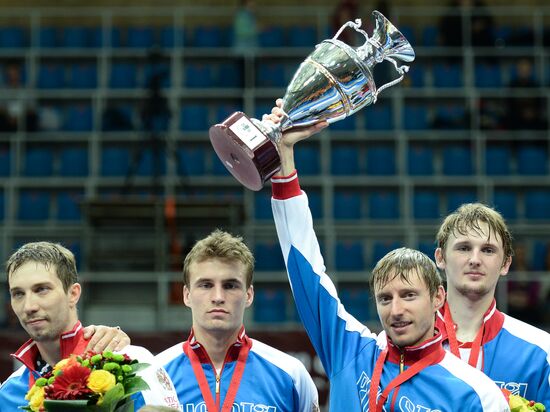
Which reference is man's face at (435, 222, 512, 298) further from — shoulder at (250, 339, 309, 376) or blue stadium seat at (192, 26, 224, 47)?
blue stadium seat at (192, 26, 224, 47)

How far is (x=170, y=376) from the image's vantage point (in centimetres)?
418

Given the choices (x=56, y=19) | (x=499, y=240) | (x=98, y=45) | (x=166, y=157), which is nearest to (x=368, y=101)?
(x=499, y=240)

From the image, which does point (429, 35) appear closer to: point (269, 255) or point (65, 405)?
point (269, 255)

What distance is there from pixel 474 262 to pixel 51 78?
903cm

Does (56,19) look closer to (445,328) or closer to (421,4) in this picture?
(421,4)

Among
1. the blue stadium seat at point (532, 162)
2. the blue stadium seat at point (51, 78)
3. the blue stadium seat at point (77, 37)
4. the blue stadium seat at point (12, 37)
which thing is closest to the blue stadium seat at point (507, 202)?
the blue stadium seat at point (532, 162)

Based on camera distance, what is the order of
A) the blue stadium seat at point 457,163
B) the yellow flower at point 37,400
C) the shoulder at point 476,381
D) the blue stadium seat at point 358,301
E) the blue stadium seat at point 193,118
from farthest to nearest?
the blue stadium seat at point 193,118, the blue stadium seat at point 457,163, the blue stadium seat at point 358,301, the shoulder at point 476,381, the yellow flower at point 37,400

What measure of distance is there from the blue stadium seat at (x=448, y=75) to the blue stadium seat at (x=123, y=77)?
328 centimetres

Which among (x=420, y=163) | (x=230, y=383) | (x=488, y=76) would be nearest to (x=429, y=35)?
(x=488, y=76)

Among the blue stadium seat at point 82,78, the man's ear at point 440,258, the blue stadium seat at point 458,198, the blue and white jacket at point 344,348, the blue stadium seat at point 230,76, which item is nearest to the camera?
the blue and white jacket at point 344,348

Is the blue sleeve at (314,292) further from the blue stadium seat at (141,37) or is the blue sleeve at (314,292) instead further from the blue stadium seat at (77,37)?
the blue stadium seat at (77,37)

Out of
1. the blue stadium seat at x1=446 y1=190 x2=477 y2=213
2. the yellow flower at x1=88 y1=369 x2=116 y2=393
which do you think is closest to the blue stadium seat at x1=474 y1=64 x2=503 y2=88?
the blue stadium seat at x1=446 y1=190 x2=477 y2=213

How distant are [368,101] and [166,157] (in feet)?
24.3

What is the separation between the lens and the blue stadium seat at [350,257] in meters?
10.5
